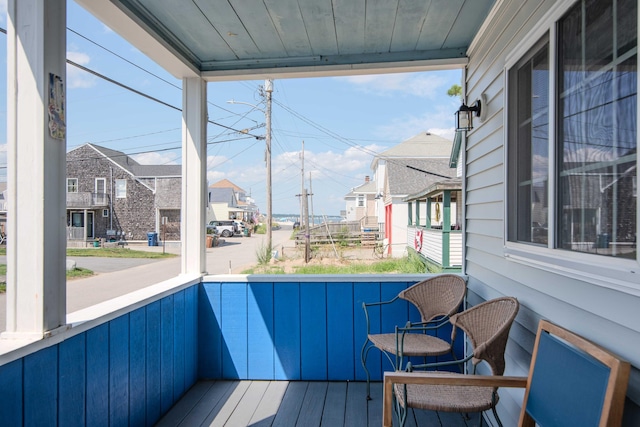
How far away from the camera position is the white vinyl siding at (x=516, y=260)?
1.17m

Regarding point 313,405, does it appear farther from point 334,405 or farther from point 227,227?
point 227,227

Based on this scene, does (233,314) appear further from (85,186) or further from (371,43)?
(371,43)

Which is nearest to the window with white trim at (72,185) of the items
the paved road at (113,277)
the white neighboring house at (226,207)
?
the paved road at (113,277)

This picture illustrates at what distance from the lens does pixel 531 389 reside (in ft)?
4.95

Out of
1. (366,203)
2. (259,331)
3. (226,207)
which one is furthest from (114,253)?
(226,207)

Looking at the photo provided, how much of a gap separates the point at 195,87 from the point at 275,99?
9.44m

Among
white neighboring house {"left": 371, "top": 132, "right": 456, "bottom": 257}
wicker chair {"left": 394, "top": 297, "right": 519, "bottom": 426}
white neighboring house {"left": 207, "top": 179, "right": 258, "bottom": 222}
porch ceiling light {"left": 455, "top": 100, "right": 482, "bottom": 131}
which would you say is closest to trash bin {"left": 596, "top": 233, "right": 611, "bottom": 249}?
wicker chair {"left": 394, "top": 297, "right": 519, "bottom": 426}

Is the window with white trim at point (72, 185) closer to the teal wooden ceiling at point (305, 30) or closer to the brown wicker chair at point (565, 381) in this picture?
the teal wooden ceiling at point (305, 30)

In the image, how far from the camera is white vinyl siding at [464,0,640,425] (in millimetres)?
1166

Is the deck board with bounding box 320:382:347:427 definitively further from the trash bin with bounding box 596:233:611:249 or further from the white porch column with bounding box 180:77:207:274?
the trash bin with bounding box 596:233:611:249

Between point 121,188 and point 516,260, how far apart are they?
2171 mm

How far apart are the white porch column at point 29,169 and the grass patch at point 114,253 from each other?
0.75 feet

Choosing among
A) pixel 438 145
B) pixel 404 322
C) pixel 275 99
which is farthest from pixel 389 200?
pixel 404 322

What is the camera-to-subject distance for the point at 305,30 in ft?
→ 8.05
